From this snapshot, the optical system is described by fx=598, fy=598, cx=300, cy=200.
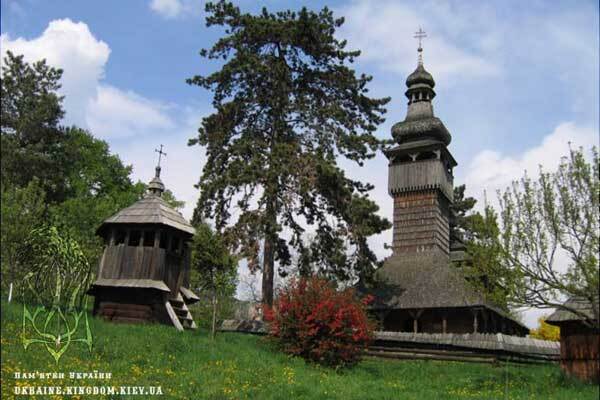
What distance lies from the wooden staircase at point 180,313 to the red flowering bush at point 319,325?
3519mm

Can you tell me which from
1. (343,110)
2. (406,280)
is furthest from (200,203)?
(406,280)

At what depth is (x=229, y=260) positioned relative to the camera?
19672 mm

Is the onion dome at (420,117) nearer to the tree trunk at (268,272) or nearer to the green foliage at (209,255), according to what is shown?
the tree trunk at (268,272)

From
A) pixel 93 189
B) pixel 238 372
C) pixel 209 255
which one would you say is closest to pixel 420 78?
pixel 93 189

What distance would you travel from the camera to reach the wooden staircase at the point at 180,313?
19655 millimetres

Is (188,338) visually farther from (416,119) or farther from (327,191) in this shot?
(416,119)

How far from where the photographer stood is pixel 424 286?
28.5m

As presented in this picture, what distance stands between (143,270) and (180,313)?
2.05 meters

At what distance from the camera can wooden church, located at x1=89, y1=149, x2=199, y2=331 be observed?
1980 cm

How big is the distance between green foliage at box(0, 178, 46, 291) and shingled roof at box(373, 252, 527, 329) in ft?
45.1

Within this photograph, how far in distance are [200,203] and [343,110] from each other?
687 centimetres

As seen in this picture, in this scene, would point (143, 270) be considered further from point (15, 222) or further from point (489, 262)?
point (489, 262)

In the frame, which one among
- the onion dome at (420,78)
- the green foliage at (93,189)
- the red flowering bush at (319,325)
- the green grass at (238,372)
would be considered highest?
Answer: the onion dome at (420,78)

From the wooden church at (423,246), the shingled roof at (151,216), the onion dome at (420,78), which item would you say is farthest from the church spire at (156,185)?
the onion dome at (420,78)
